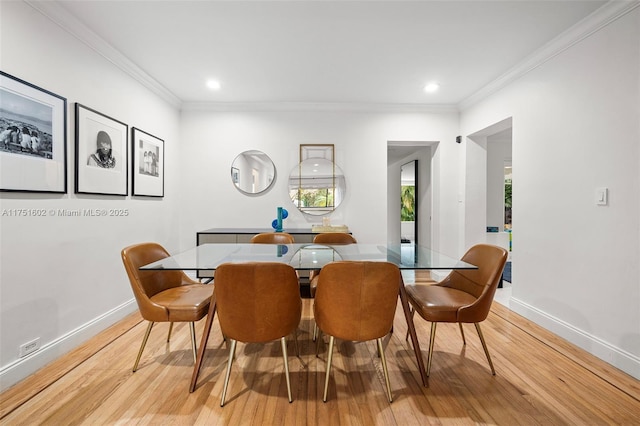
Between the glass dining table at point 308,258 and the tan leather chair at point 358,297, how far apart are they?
0.18 meters

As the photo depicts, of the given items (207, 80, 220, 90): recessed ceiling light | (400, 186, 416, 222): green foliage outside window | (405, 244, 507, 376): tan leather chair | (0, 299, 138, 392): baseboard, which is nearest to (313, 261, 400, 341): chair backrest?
(405, 244, 507, 376): tan leather chair

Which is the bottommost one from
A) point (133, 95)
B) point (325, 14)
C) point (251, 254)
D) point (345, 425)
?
point (345, 425)

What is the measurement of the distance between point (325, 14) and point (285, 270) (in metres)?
1.89

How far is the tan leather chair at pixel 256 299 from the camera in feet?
4.87

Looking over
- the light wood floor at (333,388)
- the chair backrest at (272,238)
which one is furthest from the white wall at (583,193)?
the chair backrest at (272,238)

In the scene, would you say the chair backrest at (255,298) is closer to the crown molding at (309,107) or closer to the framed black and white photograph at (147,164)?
the framed black and white photograph at (147,164)

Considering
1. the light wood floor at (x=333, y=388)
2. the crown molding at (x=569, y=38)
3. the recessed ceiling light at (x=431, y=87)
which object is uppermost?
the recessed ceiling light at (x=431, y=87)

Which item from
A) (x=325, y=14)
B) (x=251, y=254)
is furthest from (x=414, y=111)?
(x=251, y=254)

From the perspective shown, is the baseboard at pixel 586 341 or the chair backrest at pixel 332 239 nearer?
the baseboard at pixel 586 341

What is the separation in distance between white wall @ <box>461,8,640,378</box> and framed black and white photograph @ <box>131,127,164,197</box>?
399 cm

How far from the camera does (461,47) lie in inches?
100

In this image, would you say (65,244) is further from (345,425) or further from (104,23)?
(345,425)

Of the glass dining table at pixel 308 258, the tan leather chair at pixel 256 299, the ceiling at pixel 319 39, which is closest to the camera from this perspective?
the tan leather chair at pixel 256 299

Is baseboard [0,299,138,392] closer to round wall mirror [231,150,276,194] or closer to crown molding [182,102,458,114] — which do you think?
round wall mirror [231,150,276,194]
